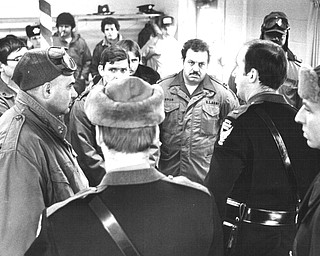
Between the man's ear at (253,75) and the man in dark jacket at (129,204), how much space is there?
1047mm

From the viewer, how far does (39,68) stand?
7.64ft

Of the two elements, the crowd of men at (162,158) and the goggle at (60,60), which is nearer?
the crowd of men at (162,158)

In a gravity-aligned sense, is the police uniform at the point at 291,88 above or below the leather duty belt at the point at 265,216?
above

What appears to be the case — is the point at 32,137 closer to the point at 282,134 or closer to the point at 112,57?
the point at 282,134

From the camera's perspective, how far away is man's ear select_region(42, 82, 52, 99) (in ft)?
7.68

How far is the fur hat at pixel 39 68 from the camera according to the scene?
232 cm

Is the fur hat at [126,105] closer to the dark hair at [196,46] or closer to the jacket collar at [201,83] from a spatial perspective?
the jacket collar at [201,83]

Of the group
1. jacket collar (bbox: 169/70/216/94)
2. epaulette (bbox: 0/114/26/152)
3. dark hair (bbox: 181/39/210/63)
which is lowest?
jacket collar (bbox: 169/70/216/94)

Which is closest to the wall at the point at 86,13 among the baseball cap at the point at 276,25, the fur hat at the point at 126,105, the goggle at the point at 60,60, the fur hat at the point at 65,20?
the fur hat at the point at 65,20

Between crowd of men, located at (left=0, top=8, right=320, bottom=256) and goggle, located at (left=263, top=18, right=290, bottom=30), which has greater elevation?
goggle, located at (left=263, top=18, right=290, bottom=30)

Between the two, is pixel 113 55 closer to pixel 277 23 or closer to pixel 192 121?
pixel 192 121

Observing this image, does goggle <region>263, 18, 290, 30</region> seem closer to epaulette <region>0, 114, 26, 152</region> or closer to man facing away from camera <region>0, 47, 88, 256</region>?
man facing away from camera <region>0, 47, 88, 256</region>

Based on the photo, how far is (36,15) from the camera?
8438 mm

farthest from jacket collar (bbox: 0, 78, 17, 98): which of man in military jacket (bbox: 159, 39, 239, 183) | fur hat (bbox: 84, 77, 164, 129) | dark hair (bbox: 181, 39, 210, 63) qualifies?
fur hat (bbox: 84, 77, 164, 129)
